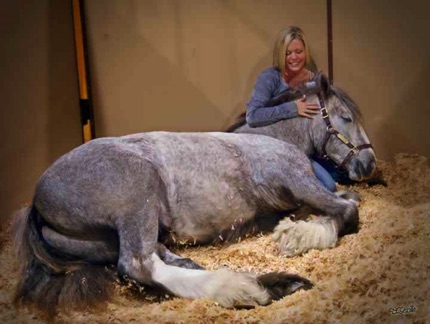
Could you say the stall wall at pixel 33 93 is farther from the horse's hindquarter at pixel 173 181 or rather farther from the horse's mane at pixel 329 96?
the horse's mane at pixel 329 96

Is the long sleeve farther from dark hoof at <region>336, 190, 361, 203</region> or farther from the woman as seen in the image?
dark hoof at <region>336, 190, 361, 203</region>

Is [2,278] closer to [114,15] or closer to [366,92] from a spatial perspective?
[114,15]

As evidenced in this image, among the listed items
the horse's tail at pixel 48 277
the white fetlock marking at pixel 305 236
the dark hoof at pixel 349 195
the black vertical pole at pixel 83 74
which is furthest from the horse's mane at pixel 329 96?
the horse's tail at pixel 48 277

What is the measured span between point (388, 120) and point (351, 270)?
134 cm

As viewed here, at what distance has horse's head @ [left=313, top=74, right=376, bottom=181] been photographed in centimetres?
294

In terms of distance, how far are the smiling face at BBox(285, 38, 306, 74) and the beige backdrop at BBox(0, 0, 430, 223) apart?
8cm

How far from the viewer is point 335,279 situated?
197cm

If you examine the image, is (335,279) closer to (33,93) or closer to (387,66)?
(387,66)

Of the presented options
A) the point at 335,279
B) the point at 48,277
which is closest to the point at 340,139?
the point at 335,279

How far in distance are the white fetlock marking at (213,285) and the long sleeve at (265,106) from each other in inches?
47.2

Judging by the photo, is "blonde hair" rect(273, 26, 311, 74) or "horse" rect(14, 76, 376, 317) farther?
"blonde hair" rect(273, 26, 311, 74)

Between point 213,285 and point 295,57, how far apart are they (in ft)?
4.98

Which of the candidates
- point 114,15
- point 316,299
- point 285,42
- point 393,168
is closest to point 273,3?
point 285,42

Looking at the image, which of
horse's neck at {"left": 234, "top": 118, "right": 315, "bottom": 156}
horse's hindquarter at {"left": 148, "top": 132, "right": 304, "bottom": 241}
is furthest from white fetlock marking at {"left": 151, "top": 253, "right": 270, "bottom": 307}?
horse's neck at {"left": 234, "top": 118, "right": 315, "bottom": 156}
